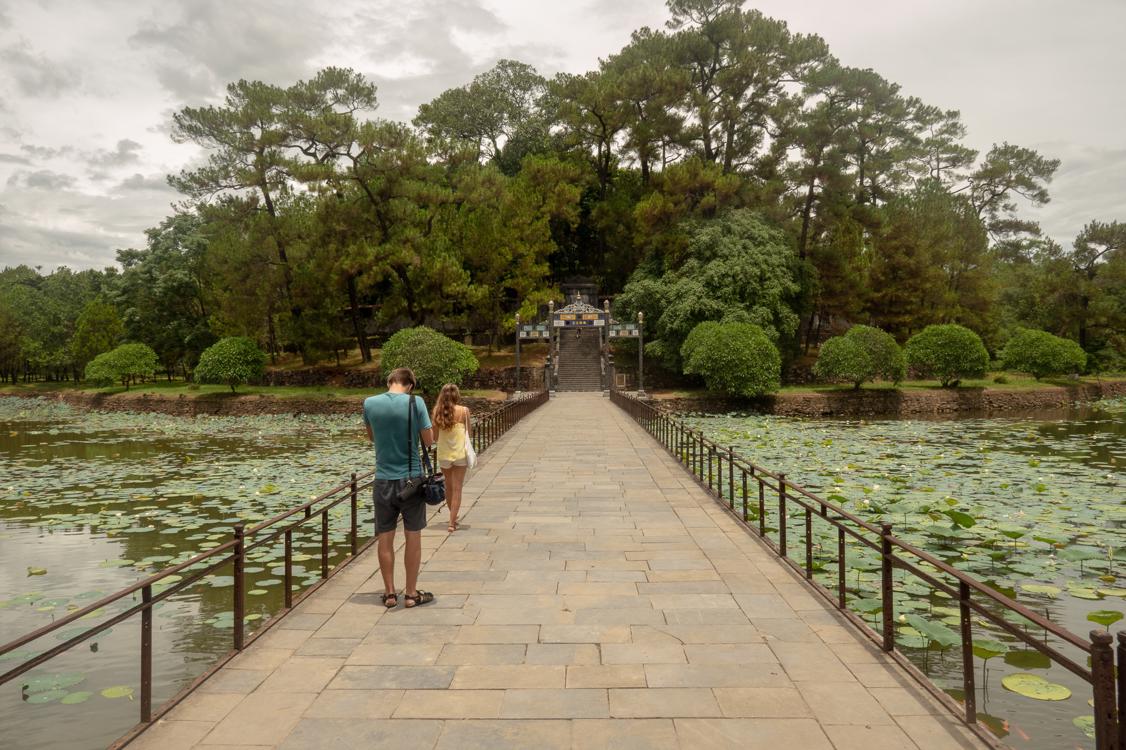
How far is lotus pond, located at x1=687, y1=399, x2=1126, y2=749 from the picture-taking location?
202 inches

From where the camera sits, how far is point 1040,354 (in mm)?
38562

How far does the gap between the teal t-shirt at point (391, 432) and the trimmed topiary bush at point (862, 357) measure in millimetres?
31354

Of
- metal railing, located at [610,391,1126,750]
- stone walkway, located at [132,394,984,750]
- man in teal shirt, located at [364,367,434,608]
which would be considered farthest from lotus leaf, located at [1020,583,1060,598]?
man in teal shirt, located at [364,367,434,608]

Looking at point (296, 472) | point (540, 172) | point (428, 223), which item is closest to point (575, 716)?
point (296, 472)

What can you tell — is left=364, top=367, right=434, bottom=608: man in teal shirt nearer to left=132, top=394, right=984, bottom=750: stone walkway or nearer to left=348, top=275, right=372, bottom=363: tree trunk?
left=132, top=394, right=984, bottom=750: stone walkway

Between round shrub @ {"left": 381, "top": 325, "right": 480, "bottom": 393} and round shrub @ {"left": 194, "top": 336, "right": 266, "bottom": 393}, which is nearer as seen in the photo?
round shrub @ {"left": 381, "top": 325, "right": 480, "bottom": 393}

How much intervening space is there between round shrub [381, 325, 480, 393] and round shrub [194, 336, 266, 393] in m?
8.61

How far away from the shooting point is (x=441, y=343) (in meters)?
33.0

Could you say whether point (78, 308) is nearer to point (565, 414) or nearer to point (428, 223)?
point (428, 223)

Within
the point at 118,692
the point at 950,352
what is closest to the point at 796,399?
the point at 950,352

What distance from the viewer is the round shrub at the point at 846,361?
33344 mm

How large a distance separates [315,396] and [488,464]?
24.8 m

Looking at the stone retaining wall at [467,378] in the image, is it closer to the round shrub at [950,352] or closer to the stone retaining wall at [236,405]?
the stone retaining wall at [236,405]

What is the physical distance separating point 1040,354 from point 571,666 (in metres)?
43.3
